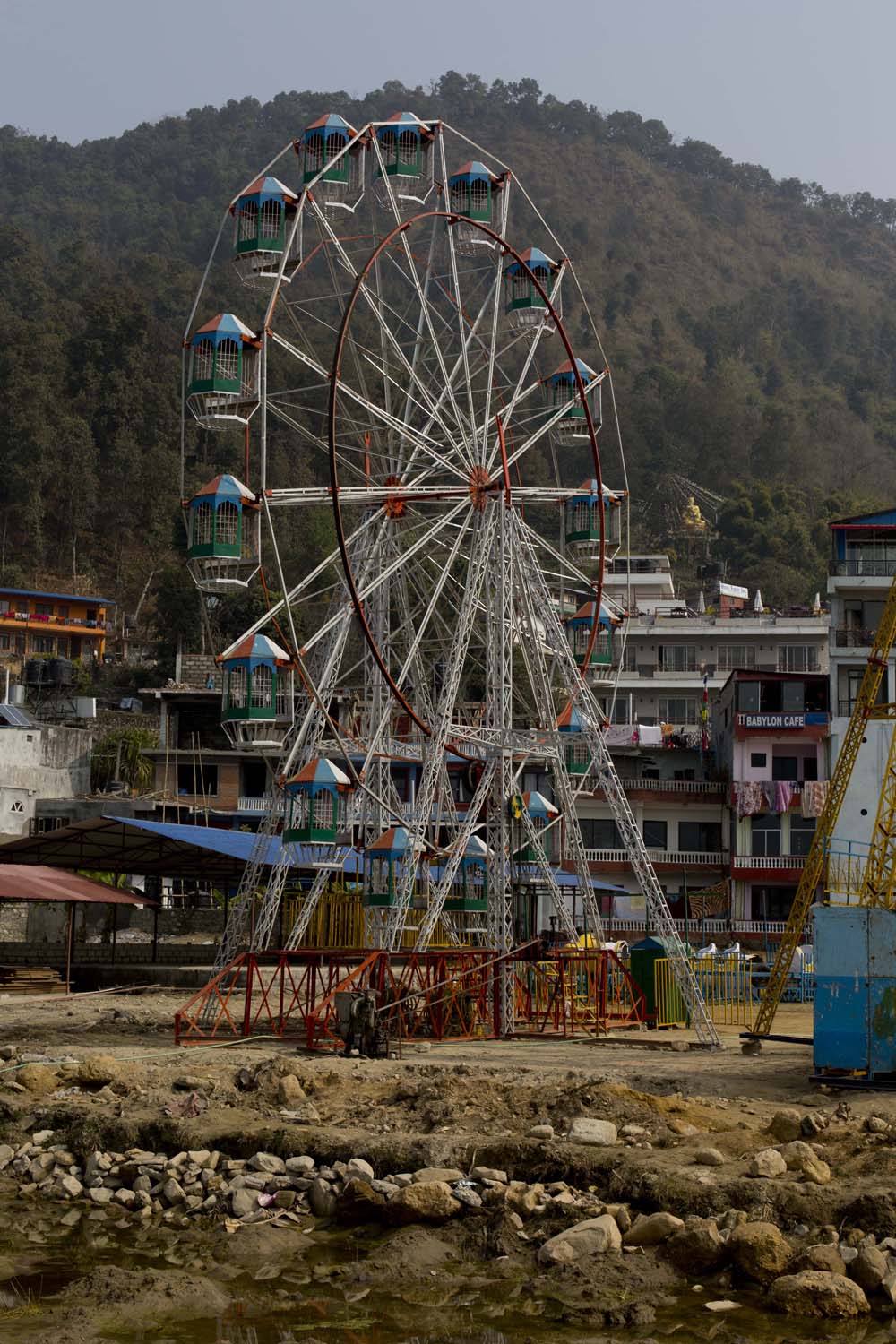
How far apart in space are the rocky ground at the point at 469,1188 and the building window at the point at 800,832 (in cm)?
3538

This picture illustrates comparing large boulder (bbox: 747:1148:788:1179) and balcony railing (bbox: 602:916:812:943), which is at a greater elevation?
balcony railing (bbox: 602:916:812:943)

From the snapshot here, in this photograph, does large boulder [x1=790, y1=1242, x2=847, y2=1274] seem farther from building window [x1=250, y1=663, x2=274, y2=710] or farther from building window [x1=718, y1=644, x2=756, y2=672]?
building window [x1=718, y1=644, x2=756, y2=672]

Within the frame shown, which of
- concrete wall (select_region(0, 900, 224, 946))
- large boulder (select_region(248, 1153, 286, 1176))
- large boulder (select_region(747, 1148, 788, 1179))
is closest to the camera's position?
large boulder (select_region(747, 1148, 788, 1179))

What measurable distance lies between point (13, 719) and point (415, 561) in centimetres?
3238

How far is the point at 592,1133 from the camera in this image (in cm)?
2123

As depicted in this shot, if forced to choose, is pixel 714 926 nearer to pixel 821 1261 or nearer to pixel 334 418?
pixel 334 418

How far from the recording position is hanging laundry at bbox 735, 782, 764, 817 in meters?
61.8

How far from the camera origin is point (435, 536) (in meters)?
36.8

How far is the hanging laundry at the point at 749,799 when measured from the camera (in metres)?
61.8

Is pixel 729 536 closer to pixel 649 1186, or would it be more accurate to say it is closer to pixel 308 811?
pixel 308 811

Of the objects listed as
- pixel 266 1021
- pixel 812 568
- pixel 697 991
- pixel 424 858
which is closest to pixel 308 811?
pixel 424 858

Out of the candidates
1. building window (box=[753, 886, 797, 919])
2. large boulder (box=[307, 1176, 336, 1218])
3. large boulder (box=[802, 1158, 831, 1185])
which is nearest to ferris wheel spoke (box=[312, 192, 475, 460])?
large boulder (box=[307, 1176, 336, 1218])

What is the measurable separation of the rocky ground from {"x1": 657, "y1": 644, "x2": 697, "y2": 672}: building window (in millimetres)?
53533

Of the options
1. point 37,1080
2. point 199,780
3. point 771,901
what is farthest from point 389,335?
point 199,780
